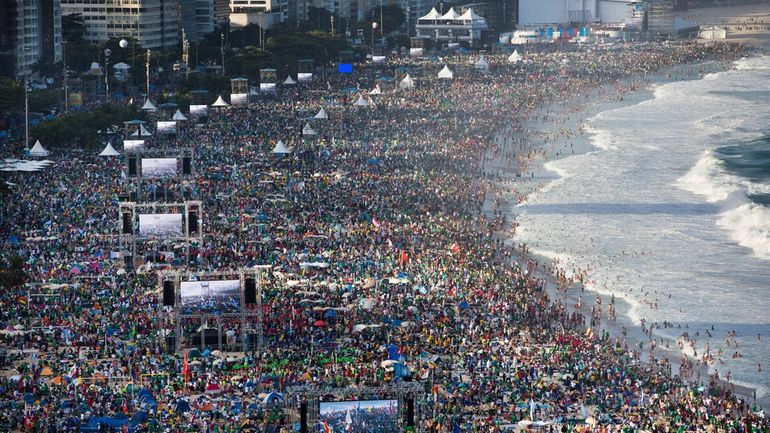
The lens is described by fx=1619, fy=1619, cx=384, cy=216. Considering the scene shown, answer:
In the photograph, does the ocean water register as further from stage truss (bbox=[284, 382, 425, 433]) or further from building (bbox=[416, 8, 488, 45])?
building (bbox=[416, 8, 488, 45])

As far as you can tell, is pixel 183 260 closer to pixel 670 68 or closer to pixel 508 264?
pixel 508 264

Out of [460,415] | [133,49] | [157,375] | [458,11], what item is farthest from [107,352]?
[458,11]

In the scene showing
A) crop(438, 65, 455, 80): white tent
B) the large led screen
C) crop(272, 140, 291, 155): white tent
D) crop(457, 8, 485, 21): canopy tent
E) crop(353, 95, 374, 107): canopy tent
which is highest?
crop(457, 8, 485, 21): canopy tent

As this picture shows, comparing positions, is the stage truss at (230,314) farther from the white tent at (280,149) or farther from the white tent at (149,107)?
the white tent at (149,107)

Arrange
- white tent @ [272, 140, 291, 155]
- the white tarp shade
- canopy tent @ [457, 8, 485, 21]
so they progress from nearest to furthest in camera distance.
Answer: white tent @ [272, 140, 291, 155] < the white tarp shade < canopy tent @ [457, 8, 485, 21]

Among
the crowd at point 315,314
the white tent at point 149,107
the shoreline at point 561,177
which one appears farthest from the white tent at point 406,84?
the crowd at point 315,314

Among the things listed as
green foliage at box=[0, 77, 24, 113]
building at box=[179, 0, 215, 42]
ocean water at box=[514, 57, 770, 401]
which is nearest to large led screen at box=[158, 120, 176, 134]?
green foliage at box=[0, 77, 24, 113]
